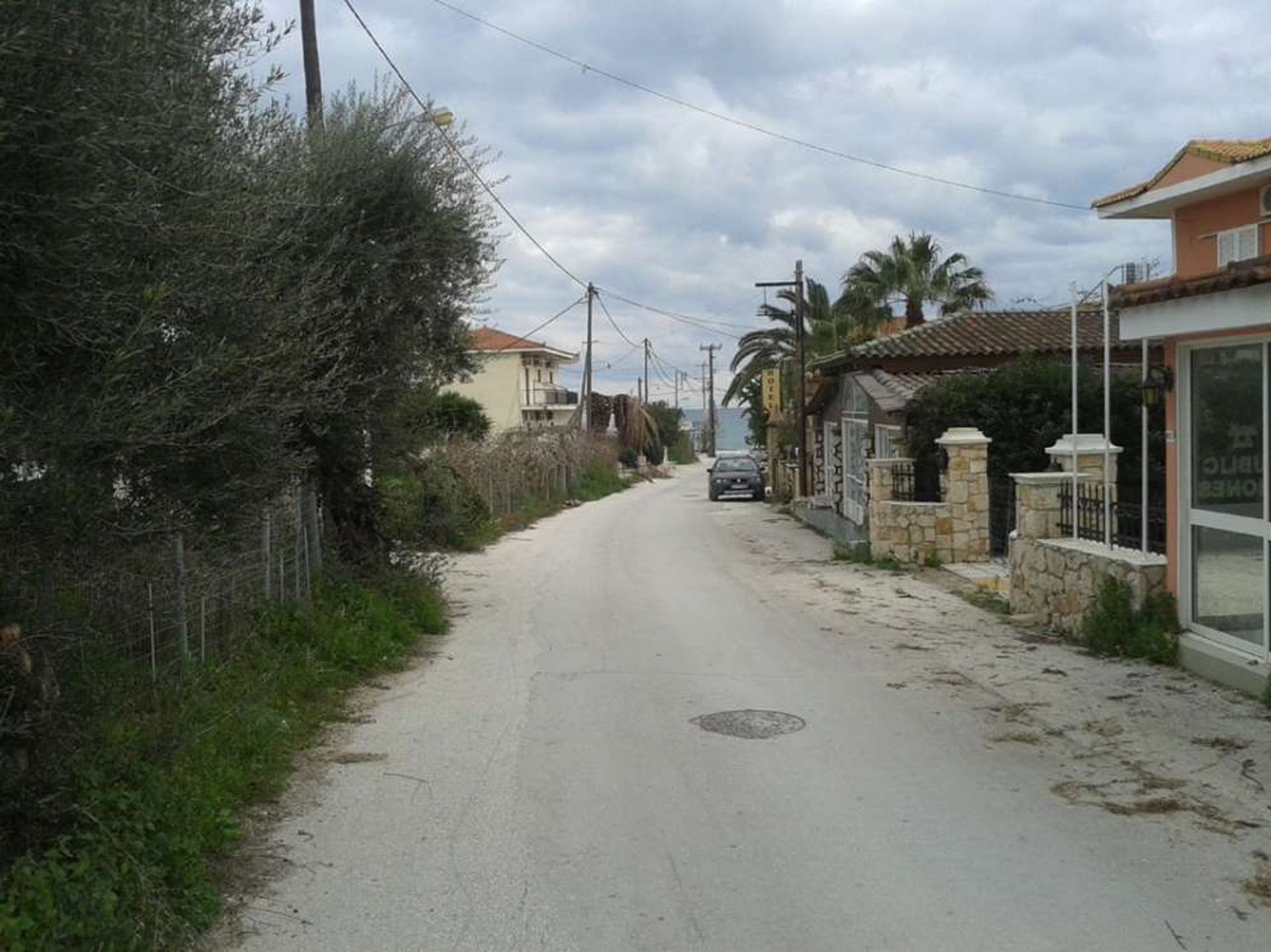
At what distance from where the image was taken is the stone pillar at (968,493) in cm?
1719

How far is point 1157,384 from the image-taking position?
31.3 feet

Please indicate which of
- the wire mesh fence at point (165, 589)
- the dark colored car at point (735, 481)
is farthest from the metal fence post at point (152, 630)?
the dark colored car at point (735, 481)

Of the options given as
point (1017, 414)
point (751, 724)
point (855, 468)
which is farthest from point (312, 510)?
point (855, 468)

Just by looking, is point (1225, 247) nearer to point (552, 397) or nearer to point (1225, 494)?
point (1225, 494)

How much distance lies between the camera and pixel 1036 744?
7387 mm

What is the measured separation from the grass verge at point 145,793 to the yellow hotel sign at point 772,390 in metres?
34.8

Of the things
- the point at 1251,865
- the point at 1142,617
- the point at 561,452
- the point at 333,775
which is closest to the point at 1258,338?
the point at 1142,617

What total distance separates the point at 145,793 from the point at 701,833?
2.53m

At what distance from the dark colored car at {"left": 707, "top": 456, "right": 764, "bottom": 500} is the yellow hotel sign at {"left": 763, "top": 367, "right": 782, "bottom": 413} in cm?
253

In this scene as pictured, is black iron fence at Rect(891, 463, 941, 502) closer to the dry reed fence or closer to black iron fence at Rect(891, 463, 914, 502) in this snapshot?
black iron fence at Rect(891, 463, 914, 502)

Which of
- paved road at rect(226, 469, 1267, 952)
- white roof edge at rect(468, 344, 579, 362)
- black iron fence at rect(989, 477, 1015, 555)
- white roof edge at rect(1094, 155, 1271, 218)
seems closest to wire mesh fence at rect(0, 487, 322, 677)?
paved road at rect(226, 469, 1267, 952)

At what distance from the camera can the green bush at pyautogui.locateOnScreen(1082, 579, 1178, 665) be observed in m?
9.66

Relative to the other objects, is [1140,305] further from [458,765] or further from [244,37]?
[244,37]

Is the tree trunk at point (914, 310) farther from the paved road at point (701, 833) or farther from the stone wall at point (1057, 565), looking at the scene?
the paved road at point (701, 833)
